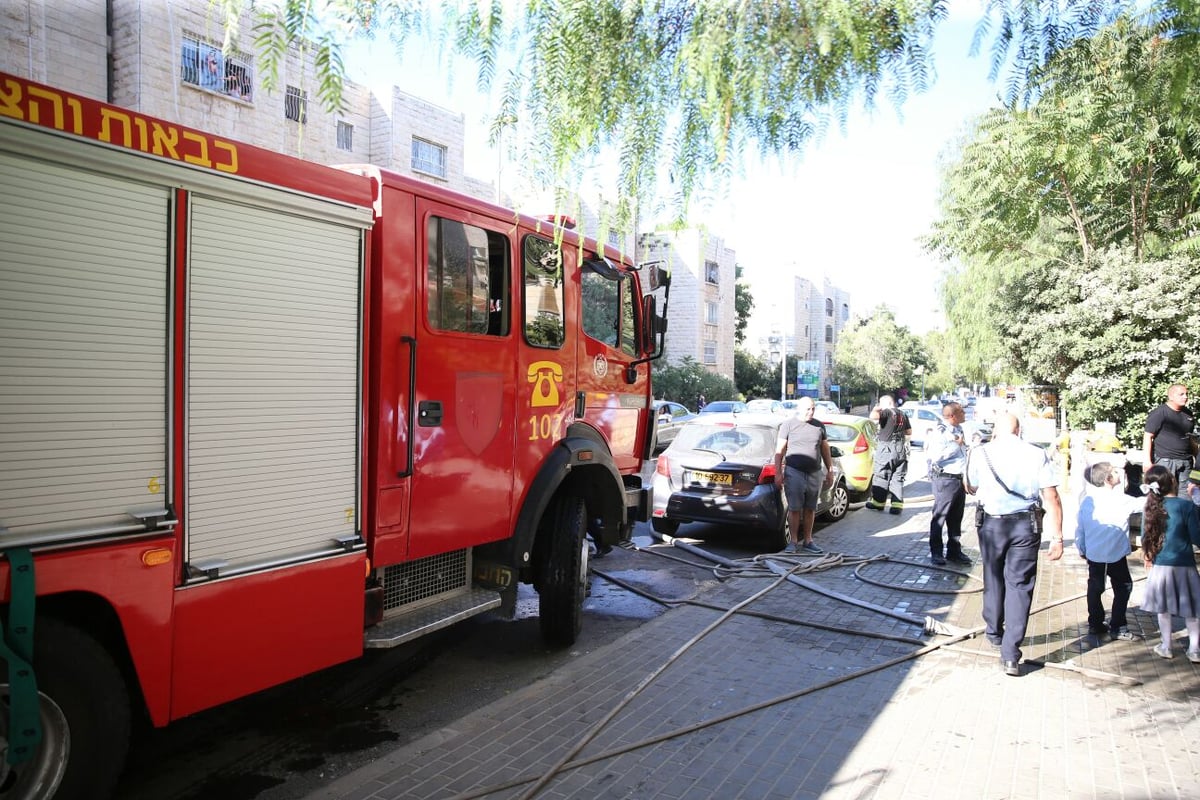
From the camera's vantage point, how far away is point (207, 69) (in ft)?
55.1

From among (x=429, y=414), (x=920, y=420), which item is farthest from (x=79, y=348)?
(x=920, y=420)

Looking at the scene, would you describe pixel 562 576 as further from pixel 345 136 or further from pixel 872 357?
pixel 872 357

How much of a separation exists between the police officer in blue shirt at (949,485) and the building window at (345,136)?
723 inches

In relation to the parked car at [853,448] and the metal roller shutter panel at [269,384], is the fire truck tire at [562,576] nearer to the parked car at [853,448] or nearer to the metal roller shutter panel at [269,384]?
the metal roller shutter panel at [269,384]

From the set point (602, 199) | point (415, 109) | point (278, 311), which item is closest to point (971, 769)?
point (602, 199)

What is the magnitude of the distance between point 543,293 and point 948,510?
545 centimetres

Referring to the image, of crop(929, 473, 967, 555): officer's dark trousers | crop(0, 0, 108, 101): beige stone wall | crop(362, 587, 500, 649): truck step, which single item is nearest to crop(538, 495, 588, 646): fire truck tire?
crop(362, 587, 500, 649): truck step

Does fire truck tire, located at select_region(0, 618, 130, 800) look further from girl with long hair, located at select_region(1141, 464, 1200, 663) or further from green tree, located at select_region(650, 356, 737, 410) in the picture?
green tree, located at select_region(650, 356, 737, 410)

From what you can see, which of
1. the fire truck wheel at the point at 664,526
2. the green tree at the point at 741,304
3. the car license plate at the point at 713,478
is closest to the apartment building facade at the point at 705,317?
the green tree at the point at 741,304

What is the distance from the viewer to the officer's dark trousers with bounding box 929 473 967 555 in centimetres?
818

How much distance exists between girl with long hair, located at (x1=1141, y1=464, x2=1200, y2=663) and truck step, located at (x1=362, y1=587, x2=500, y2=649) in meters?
4.53

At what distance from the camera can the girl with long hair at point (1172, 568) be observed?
17.1ft

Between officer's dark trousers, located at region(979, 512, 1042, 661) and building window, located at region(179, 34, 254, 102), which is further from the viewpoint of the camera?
building window, located at region(179, 34, 254, 102)

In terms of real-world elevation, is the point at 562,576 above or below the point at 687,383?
below
